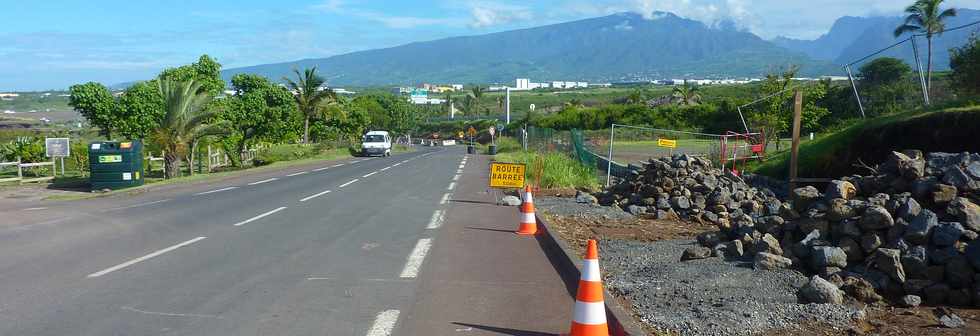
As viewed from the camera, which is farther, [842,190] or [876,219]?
[842,190]

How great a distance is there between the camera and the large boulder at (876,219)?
24.8 ft

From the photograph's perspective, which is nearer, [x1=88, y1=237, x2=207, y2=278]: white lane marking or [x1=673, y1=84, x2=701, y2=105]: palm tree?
[x1=88, y1=237, x2=207, y2=278]: white lane marking

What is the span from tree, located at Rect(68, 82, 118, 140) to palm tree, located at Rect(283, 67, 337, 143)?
27.6 meters

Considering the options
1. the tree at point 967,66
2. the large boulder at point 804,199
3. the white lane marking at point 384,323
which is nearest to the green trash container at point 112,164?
the white lane marking at point 384,323

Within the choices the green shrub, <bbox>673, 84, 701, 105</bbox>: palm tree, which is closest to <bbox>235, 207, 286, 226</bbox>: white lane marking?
the green shrub

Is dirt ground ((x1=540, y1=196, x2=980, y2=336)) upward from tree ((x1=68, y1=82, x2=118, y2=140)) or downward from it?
downward

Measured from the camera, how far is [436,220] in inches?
539

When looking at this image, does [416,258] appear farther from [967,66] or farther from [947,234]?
[967,66]

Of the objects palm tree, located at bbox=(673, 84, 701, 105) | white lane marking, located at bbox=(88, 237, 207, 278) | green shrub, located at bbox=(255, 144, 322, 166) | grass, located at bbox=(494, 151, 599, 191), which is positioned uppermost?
palm tree, located at bbox=(673, 84, 701, 105)

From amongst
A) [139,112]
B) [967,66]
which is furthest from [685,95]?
[967,66]

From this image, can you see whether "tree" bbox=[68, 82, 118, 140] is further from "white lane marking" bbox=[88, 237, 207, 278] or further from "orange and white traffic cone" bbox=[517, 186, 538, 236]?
"orange and white traffic cone" bbox=[517, 186, 538, 236]

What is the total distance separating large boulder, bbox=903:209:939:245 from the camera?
23.4ft

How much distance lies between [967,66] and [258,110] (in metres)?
34.5

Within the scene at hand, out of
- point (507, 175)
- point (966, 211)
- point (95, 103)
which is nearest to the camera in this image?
point (966, 211)
